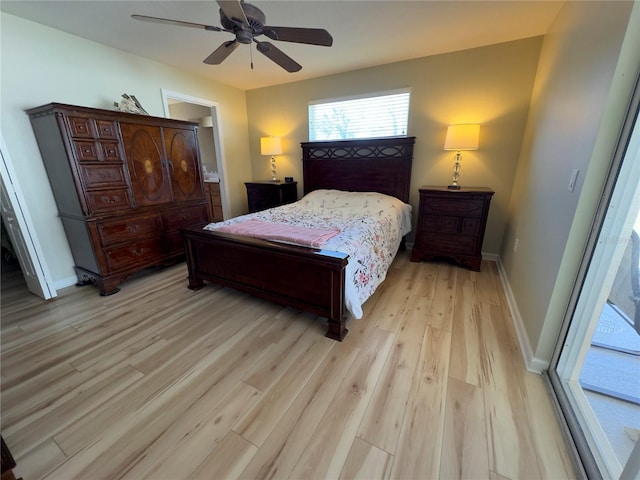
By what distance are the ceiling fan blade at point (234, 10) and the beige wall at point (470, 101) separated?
7.56 feet

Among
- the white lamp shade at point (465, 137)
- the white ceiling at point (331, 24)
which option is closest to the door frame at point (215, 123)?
the white ceiling at point (331, 24)

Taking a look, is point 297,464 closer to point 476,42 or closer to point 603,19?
point 603,19

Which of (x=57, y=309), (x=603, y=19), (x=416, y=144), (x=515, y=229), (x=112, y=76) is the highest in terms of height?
(x=112, y=76)

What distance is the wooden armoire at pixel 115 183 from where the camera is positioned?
219 centimetres

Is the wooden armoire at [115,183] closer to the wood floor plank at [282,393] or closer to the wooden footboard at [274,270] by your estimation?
the wooden footboard at [274,270]

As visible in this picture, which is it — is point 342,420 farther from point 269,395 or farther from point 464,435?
point 464,435

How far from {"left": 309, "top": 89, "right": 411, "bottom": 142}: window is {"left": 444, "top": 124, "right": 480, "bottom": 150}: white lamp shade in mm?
703

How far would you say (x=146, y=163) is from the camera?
267 centimetres

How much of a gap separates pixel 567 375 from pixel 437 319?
2.51 feet

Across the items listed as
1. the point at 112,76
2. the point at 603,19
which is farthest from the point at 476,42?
the point at 112,76

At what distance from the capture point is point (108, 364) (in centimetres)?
160

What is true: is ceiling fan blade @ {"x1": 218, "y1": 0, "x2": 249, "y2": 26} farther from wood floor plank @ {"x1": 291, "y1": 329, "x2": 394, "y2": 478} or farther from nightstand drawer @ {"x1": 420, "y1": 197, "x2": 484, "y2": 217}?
nightstand drawer @ {"x1": 420, "y1": 197, "x2": 484, "y2": 217}

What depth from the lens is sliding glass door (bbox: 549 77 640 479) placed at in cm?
104

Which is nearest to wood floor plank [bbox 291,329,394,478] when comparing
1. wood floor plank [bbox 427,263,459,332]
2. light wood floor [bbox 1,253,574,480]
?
light wood floor [bbox 1,253,574,480]
